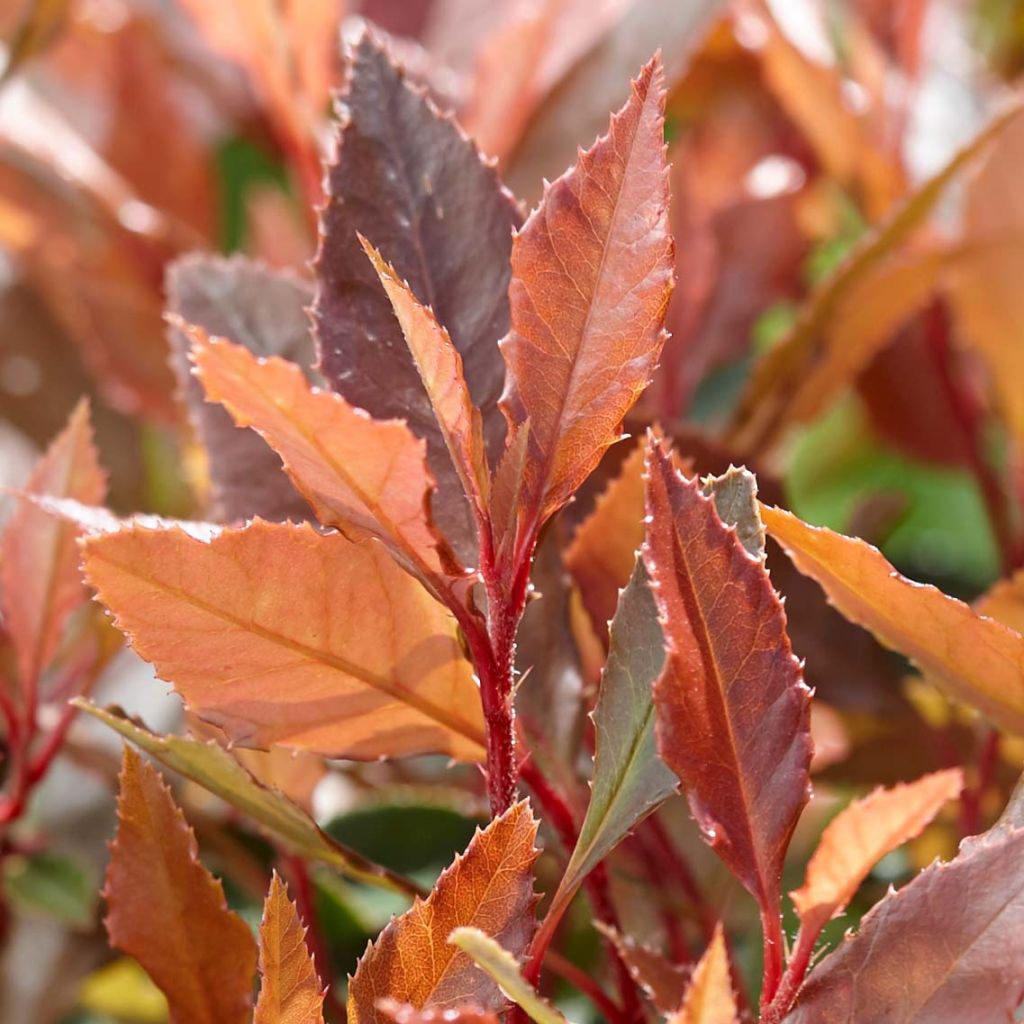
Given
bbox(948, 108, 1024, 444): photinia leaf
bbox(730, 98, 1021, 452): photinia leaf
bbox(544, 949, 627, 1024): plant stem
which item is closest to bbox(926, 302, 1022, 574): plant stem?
bbox(948, 108, 1024, 444): photinia leaf

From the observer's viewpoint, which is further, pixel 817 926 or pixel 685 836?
pixel 685 836

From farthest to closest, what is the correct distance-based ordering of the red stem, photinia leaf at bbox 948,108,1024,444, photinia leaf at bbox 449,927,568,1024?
photinia leaf at bbox 948,108,1024,444 < the red stem < photinia leaf at bbox 449,927,568,1024

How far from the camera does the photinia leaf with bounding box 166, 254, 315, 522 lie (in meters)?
0.44

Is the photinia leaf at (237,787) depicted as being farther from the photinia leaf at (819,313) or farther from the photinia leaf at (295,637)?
the photinia leaf at (819,313)

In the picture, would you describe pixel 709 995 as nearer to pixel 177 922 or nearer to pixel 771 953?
pixel 771 953

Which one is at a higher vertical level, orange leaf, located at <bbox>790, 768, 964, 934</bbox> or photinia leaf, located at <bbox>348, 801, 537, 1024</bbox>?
orange leaf, located at <bbox>790, 768, 964, 934</bbox>

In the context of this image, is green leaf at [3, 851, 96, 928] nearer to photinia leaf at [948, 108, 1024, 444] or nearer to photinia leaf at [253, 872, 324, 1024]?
photinia leaf at [253, 872, 324, 1024]

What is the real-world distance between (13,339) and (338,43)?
0.28 m

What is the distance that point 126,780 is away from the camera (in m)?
0.34

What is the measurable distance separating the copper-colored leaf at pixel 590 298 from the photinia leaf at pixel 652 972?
12 centimetres

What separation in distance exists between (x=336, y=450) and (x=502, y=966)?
0.12 meters

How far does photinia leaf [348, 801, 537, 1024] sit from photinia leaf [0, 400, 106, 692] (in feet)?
0.60

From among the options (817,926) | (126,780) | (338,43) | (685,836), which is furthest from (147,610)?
(338,43)

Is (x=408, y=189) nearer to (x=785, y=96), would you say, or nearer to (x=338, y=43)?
(x=785, y=96)
